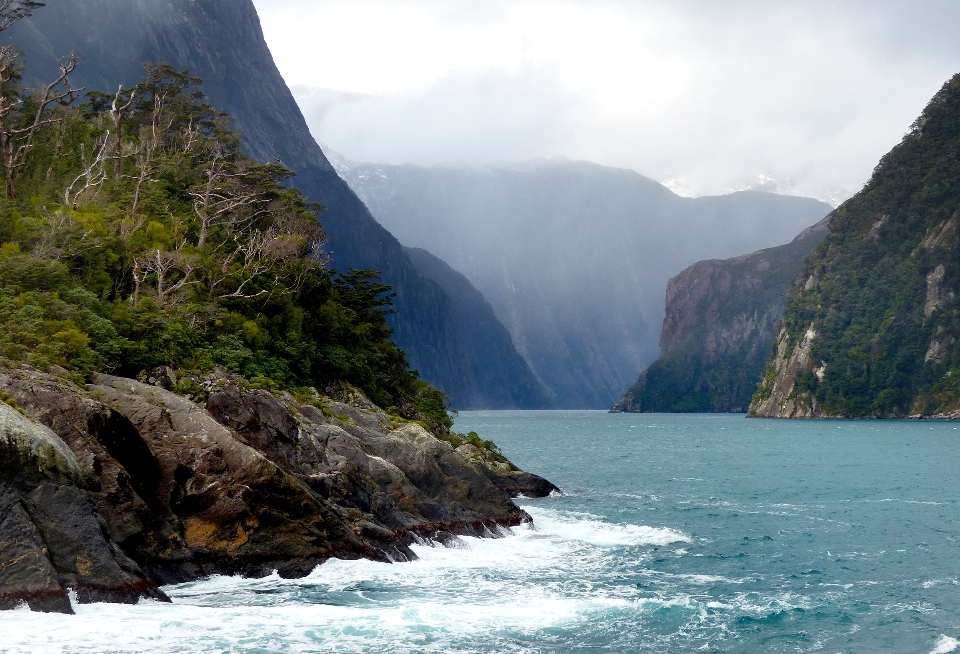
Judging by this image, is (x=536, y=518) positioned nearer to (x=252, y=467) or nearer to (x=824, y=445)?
(x=252, y=467)

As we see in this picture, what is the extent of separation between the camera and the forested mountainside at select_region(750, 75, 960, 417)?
153 metres

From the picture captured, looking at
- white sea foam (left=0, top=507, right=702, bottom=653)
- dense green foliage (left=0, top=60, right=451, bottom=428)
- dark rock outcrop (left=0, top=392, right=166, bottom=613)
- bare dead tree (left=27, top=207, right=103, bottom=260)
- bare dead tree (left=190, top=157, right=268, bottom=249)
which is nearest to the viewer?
white sea foam (left=0, top=507, right=702, bottom=653)

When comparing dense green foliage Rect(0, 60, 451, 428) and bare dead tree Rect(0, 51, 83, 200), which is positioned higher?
bare dead tree Rect(0, 51, 83, 200)

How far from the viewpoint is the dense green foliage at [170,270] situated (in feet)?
95.6

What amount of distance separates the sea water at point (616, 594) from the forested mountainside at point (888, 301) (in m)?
123

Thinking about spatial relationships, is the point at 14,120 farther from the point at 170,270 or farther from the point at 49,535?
the point at 49,535

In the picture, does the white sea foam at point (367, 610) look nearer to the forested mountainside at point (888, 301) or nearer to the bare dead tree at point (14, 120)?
the bare dead tree at point (14, 120)

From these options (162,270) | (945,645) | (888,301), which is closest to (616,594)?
(945,645)

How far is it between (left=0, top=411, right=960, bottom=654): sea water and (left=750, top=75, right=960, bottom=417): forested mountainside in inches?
4833

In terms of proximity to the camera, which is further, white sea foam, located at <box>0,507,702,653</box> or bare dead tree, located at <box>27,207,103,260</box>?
bare dead tree, located at <box>27,207,103,260</box>

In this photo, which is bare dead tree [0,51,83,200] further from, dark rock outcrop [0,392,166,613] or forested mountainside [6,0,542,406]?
forested mountainside [6,0,542,406]

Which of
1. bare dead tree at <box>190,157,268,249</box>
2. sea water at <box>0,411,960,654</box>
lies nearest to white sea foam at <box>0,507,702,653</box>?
sea water at <box>0,411,960,654</box>

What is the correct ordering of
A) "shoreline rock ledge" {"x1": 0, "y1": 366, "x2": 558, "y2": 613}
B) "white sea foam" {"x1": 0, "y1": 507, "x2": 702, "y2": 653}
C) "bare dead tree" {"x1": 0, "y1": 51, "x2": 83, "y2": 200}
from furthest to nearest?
"bare dead tree" {"x1": 0, "y1": 51, "x2": 83, "y2": 200}, "shoreline rock ledge" {"x1": 0, "y1": 366, "x2": 558, "y2": 613}, "white sea foam" {"x1": 0, "y1": 507, "x2": 702, "y2": 653}

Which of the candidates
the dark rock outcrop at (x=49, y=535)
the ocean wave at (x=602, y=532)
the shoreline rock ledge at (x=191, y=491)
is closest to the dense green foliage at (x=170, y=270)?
the shoreline rock ledge at (x=191, y=491)
